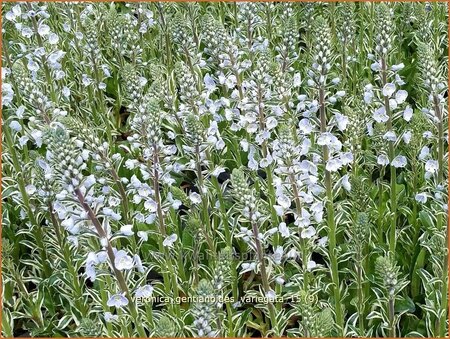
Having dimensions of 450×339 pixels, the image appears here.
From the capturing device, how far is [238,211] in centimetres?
693

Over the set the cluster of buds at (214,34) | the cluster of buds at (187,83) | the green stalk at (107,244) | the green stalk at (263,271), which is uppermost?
the cluster of buds at (214,34)

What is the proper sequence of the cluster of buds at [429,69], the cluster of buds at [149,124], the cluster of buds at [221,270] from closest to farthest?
the cluster of buds at [221,270]
the cluster of buds at [149,124]
the cluster of buds at [429,69]

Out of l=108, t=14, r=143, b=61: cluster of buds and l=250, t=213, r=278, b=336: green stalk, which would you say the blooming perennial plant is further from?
→ l=108, t=14, r=143, b=61: cluster of buds

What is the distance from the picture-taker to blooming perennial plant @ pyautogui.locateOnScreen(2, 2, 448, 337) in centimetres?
527

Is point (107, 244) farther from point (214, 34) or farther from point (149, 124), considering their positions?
point (214, 34)

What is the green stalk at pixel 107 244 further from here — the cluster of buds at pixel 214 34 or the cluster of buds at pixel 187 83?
the cluster of buds at pixel 214 34

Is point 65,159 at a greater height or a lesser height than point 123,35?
greater

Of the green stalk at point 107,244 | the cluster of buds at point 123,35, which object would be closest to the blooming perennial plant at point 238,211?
the green stalk at point 107,244

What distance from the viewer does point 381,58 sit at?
19.2 ft

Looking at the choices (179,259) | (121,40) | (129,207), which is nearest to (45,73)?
(121,40)

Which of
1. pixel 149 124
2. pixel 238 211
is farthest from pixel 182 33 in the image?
pixel 149 124

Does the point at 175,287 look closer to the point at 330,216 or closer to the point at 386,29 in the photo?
the point at 330,216

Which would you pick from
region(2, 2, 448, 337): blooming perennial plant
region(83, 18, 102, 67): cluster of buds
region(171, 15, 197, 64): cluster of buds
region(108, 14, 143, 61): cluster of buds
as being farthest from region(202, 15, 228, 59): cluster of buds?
region(108, 14, 143, 61): cluster of buds

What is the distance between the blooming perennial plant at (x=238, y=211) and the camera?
5.27 meters
